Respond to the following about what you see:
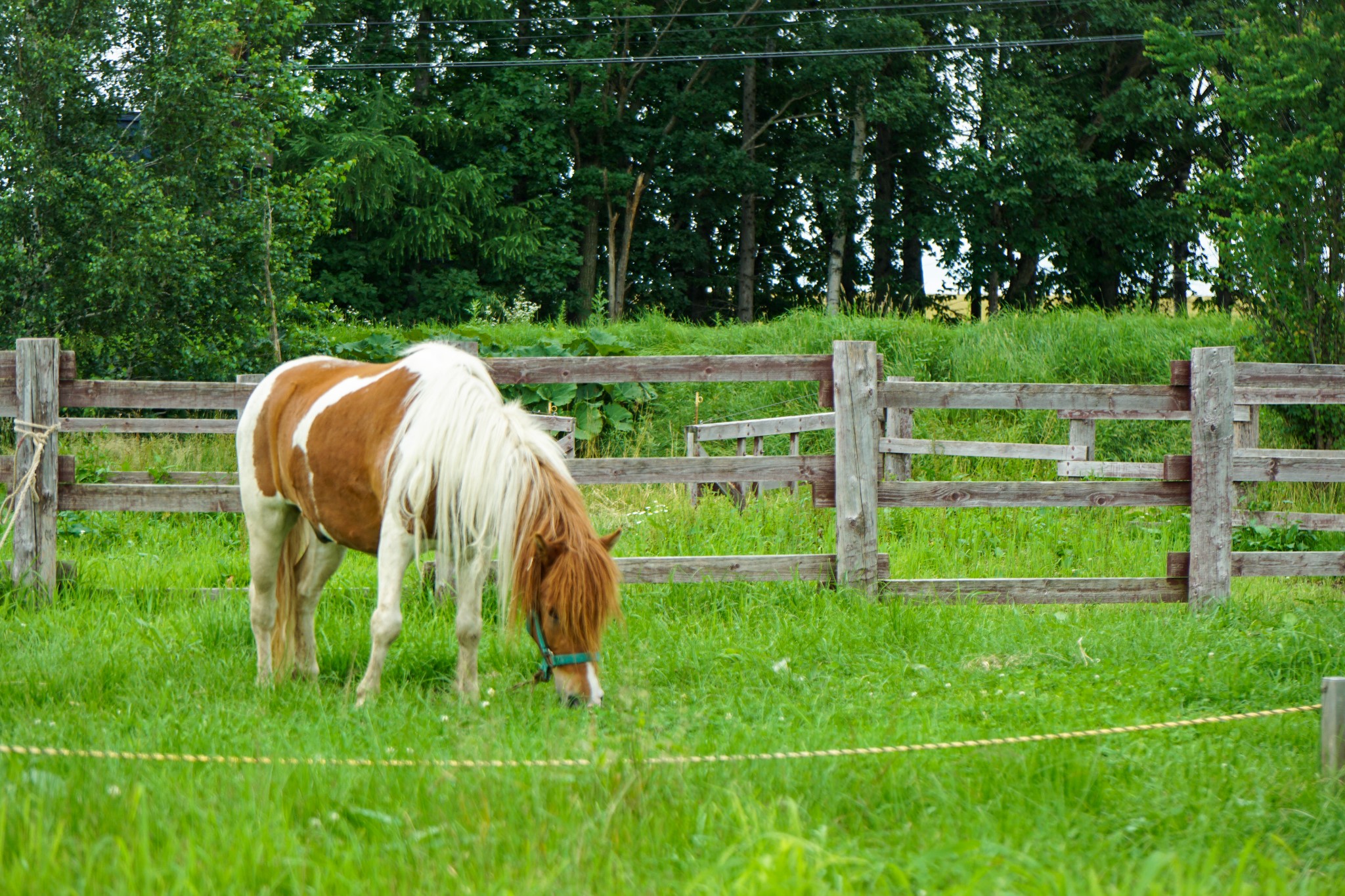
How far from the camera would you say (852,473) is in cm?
598

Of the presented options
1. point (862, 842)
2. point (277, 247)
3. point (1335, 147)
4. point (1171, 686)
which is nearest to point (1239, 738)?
point (1171, 686)

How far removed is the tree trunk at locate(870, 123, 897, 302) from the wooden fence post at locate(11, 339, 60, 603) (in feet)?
76.1

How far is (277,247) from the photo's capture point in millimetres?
14234

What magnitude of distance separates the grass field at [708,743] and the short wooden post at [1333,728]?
0.10 m

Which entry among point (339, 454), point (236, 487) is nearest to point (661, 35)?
point (236, 487)

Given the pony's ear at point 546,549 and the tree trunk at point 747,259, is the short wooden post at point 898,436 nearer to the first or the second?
the pony's ear at point 546,549

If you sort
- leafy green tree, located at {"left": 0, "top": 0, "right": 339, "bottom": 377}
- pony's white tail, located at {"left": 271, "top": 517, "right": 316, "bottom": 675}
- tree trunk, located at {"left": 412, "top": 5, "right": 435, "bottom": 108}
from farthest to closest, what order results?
tree trunk, located at {"left": 412, "top": 5, "right": 435, "bottom": 108} → leafy green tree, located at {"left": 0, "top": 0, "right": 339, "bottom": 377} → pony's white tail, located at {"left": 271, "top": 517, "right": 316, "bottom": 675}

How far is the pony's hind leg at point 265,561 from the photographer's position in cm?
481

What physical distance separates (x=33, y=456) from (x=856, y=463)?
4642 mm

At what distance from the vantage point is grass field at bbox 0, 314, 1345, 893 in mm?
2428

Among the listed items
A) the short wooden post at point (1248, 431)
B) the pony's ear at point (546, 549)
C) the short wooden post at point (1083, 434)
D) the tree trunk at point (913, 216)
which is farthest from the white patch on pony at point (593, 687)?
the tree trunk at point (913, 216)

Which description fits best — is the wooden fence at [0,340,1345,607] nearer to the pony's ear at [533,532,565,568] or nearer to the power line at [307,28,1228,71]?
the pony's ear at [533,532,565,568]

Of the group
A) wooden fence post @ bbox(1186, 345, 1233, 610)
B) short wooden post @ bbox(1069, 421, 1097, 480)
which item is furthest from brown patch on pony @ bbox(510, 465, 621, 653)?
short wooden post @ bbox(1069, 421, 1097, 480)

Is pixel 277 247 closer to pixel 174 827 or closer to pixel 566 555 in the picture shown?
pixel 566 555
